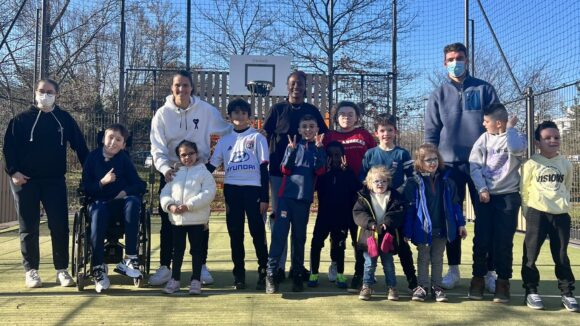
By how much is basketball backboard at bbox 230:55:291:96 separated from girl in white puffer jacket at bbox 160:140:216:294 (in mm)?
6674

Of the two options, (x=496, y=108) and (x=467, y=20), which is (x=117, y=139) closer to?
(x=496, y=108)

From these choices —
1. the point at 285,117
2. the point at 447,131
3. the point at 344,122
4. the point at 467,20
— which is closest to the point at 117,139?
the point at 285,117

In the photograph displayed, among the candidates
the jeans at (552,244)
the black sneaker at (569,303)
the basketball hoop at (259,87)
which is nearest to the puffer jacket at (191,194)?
the jeans at (552,244)

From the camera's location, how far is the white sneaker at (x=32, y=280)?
12.4 feet

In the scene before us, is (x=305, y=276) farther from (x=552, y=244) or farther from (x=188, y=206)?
(x=552, y=244)

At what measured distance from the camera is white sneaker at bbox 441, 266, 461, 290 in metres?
3.92

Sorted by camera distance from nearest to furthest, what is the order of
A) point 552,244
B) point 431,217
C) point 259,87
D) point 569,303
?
1. point 569,303
2. point 552,244
3. point 431,217
4. point 259,87

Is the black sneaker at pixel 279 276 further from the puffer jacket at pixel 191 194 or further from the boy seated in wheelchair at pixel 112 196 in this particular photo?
the boy seated in wheelchair at pixel 112 196

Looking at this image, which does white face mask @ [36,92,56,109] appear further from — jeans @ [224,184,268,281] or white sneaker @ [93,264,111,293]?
jeans @ [224,184,268,281]

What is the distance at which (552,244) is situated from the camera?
346cm

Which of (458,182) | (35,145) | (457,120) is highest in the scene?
(457,120)

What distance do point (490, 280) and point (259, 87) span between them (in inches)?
300

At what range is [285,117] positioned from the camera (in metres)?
4.09

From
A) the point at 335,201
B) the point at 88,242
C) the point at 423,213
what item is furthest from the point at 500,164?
the point at 88,242
